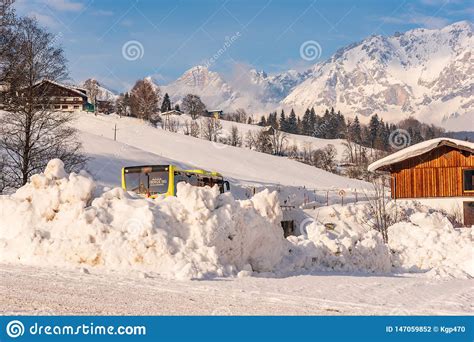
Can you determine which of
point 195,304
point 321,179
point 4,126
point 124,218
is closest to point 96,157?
point 4,126

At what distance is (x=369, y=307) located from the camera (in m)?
9.63

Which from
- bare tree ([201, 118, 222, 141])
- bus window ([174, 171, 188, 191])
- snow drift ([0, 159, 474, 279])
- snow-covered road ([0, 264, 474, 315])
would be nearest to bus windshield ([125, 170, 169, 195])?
bus window ([174, 171, 188, 191])

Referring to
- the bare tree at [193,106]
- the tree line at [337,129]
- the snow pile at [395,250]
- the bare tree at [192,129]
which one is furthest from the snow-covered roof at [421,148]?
the tree line at [337,129]

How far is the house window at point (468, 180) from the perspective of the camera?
39375 millimetres

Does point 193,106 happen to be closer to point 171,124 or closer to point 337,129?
point 171,124

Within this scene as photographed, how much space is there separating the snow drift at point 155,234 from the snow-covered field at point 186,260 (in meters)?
0.02

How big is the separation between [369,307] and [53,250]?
6.36 m

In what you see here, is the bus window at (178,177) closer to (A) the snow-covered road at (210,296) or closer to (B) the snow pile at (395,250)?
(B) the snow pile at (395,250)

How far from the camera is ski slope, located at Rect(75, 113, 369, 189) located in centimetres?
5766

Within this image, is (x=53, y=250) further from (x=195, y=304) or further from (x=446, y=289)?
(x=446, y=289)

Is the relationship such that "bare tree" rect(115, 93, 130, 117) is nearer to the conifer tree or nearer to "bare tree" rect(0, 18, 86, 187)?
the conifer tree

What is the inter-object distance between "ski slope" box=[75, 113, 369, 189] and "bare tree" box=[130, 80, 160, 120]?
49.8ft

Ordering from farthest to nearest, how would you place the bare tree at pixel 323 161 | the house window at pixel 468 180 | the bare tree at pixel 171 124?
the bare tree at pixel 171 124 < the bare tree at pixel 323 161 < the house window at pixel 468 180

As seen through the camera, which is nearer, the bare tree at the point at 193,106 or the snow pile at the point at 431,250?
the snow pile at the point at 431,250
